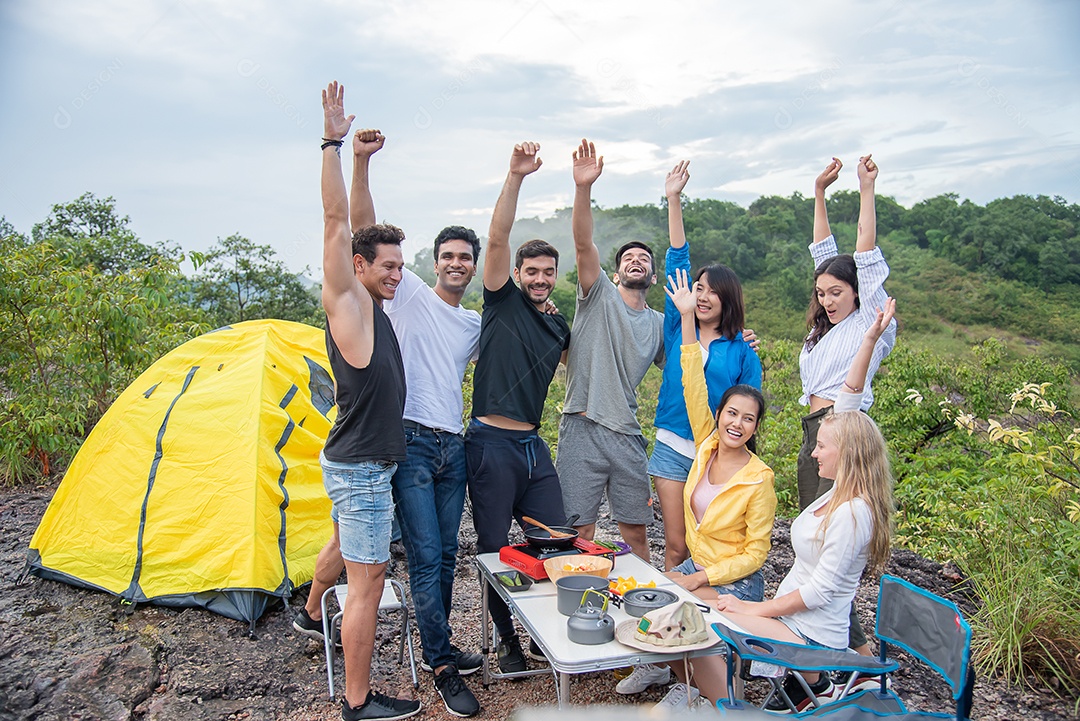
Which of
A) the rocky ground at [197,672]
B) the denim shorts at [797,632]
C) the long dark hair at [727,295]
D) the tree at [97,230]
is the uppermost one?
the tree at [97,230]

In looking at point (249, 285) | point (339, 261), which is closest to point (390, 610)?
point (339, 261)

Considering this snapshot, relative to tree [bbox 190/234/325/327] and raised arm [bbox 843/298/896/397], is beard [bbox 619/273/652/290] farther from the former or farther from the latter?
tree [bbox 190/234/325/327]

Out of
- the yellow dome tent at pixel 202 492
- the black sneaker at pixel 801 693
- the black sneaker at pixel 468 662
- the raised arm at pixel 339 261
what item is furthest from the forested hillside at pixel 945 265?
the black sneaker at pixel 801 693

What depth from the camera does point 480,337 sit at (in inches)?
133

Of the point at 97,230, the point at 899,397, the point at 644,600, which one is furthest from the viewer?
the point at 97,230

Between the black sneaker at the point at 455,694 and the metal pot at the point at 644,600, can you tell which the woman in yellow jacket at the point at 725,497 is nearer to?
the metal pot at the point at 644,600

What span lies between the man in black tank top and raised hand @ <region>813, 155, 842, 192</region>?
219 cm

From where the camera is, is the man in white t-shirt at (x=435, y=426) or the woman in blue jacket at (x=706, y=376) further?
the woman in blue jacket at (x=706, y=376)

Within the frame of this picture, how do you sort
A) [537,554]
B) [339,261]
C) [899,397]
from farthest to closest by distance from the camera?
[899,397] → [537,554] → [339,261]

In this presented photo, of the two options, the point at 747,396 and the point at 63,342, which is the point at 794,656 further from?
the point at 63,342

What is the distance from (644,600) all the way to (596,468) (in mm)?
1070

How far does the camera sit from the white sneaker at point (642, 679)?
121 inches

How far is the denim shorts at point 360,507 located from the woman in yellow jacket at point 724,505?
3.86 ft

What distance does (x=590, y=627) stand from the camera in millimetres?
2285
